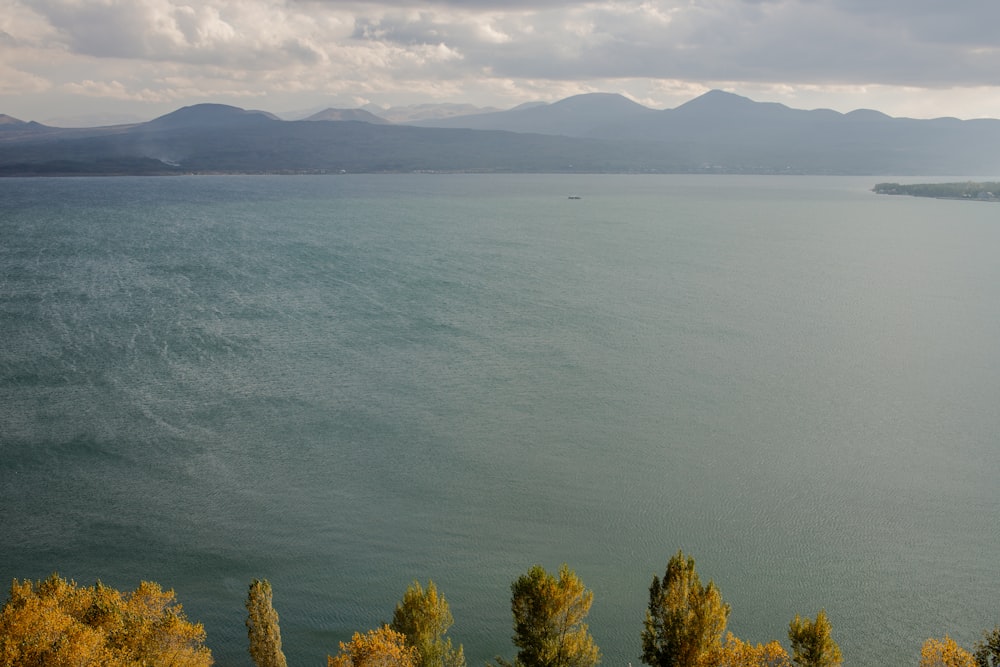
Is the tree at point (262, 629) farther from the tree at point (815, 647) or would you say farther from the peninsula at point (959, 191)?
the peninsula at point (959, 191)

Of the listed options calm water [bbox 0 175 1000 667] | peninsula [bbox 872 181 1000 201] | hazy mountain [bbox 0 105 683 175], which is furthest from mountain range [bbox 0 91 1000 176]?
calm water [bbox 0 175 1000 667]

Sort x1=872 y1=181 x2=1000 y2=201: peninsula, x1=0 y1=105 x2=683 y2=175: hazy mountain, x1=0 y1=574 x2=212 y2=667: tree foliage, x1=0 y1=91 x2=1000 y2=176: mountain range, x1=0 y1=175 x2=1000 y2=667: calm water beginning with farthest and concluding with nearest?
x1=0 y1=91 x2=1000 y2=176: mountain range
x1=0 y1=105 x2=683 y2=175: hazy mountain
x1=872 y1=181 x2=1000 y2=201: peninsula
x1=0 y1=175 x2=1000 y2=667: calm water
x1=0 y1=574 x2=212 y2=667: tree foliage

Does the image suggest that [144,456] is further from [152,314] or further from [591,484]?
[152,314]

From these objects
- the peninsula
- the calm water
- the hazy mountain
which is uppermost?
the hazy mountain

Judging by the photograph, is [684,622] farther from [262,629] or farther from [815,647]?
[262,629]

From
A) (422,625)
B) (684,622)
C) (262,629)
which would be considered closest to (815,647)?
(684,622)

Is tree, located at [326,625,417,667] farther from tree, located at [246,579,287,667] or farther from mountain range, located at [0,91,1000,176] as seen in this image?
mountain range, located at [0,91,1000,176]

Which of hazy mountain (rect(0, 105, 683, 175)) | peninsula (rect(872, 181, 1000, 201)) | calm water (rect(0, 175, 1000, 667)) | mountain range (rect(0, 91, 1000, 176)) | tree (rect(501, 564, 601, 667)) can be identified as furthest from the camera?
mountain range (rect(0, 91, 1000, 176))

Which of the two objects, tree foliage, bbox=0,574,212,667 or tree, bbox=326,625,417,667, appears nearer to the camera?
tree foliage, bbox=0,574,212,667
